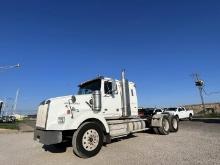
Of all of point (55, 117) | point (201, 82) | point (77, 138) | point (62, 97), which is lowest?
point (77, 138)

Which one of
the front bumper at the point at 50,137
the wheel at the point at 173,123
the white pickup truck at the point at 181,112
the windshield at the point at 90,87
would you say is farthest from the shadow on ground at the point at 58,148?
the white pickup truck at the point at 181,112

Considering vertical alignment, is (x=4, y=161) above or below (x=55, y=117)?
below

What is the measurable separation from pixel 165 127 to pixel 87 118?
676 centimetres

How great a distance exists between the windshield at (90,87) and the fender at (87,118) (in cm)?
137

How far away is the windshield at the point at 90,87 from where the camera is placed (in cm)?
1055

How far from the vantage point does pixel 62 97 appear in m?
9.27

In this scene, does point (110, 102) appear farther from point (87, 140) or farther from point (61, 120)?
point (61, 120)

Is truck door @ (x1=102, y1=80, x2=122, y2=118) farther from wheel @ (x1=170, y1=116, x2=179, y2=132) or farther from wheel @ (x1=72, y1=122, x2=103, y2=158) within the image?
wheel @ (x1=170, y1=116, x2=179, y2=132)

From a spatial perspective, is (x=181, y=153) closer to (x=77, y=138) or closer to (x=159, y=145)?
(x=159, y=145)

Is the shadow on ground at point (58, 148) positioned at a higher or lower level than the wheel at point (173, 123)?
lower

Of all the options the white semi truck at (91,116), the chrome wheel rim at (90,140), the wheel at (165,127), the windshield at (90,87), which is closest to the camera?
the white semi truck at (91,116)

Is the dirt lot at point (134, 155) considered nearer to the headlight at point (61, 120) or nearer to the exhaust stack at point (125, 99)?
the headlight at point (61, 120)

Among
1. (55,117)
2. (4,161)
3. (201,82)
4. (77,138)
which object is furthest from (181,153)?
(201,82)

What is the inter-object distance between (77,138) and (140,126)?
4571 millimetres
